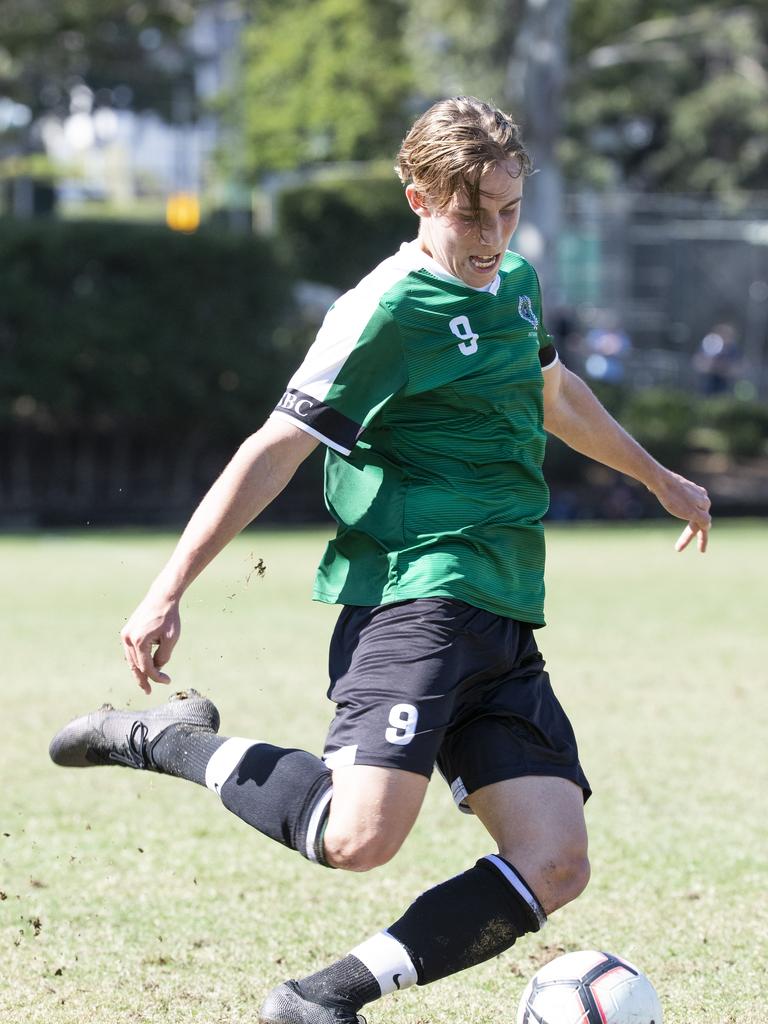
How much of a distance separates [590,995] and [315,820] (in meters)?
0.76

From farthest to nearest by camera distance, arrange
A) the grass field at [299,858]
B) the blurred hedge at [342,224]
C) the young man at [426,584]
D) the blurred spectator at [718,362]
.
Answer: the blurred spectator at [718,362]
the blurred hedge at [342,224]
the grass field at [299,858]
the young man at [426,584]

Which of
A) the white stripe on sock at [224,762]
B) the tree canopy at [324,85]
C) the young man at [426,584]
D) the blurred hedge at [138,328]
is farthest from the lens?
the tree canopy at [324,85]

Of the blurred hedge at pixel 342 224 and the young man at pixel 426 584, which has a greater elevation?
the blurred hedge at pixel 342 224

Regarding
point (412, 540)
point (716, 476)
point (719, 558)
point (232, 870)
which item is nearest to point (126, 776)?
point (232, 870)

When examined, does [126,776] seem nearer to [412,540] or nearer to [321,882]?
[321,882]

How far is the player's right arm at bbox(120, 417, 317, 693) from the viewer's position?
334 centimetres

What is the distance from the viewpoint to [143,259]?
22656mm

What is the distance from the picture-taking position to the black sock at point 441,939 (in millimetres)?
3467

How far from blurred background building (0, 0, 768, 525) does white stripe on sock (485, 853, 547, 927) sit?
19.2 meters

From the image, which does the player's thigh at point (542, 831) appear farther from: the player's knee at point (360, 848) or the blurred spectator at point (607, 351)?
the blurred spectator at point (607, 351)

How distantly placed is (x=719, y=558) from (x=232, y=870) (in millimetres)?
12252

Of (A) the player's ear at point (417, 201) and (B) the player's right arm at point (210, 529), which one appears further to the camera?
(A) the player's ear at point (417, 201)

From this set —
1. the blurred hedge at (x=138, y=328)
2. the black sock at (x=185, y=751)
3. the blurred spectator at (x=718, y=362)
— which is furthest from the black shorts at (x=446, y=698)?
the blurred spectator at (x=718, y=362)

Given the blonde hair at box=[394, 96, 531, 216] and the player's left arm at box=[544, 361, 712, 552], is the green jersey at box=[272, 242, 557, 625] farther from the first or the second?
the player's left arm at box=[544, 361, 712, 552]
